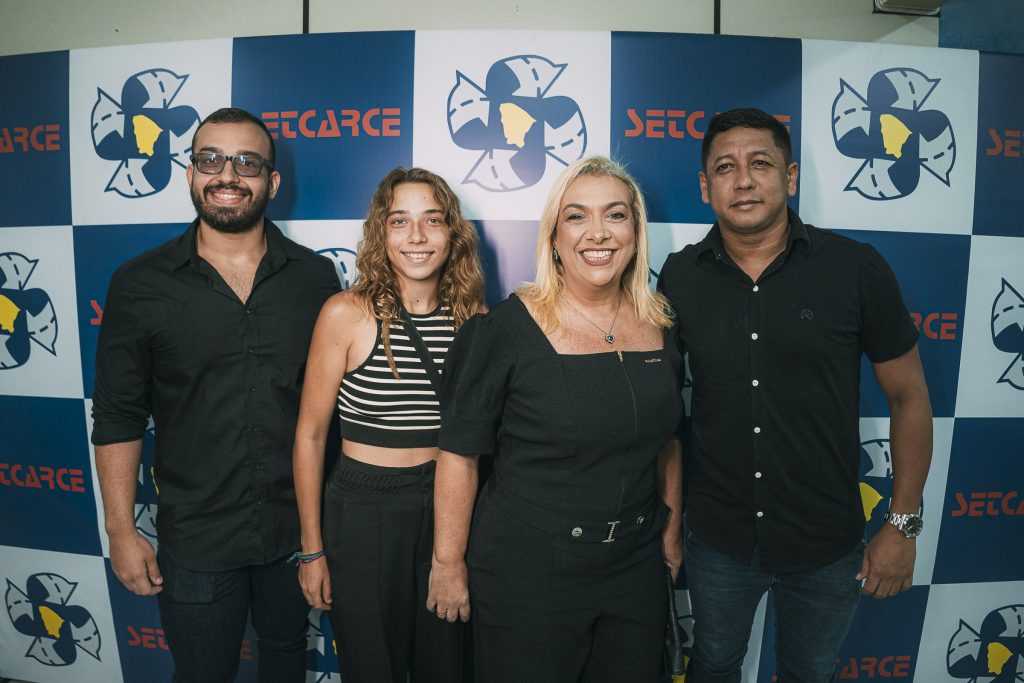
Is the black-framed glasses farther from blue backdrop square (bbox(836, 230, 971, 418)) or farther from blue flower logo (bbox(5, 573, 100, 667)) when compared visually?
blue backdrop square (bbox(836, 230, 971, 418))

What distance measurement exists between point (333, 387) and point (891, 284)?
5.15 feet

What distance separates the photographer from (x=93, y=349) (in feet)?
6.89

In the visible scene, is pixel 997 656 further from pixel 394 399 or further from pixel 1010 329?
pixel 394 399

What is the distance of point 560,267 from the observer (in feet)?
4.51

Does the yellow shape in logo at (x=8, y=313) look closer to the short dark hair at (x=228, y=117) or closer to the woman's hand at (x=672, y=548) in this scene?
the short dark hair at (x=228, y=117)

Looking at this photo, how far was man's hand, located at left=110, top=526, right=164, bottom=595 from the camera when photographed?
5.09 feet

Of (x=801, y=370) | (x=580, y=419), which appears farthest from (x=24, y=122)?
(x=801, y=370)

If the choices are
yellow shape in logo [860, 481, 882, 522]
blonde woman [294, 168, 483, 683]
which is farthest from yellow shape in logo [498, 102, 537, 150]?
yellow shape in logo [860, 481, 882, 522]

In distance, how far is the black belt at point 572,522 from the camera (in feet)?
4.01

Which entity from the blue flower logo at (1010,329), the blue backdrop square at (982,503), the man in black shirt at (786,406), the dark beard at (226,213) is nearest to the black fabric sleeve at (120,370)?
the dark beard at (226,213)

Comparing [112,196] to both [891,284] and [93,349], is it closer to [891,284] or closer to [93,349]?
[93,349]

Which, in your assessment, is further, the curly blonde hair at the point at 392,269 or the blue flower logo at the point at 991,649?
the blue flower logo at the point at 991,649

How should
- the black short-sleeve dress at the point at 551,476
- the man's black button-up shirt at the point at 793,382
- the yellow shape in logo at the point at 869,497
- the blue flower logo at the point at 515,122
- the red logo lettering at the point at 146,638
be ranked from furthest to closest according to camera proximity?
the red logo lettering at the point at 146,638 → the yellow shape in logo at the point at 869,497 → the blue flower logo at the point at 515,122 → the man's black button-up shirt at the point at 793,382 → the black short-sleeve dress at the point at 551,476

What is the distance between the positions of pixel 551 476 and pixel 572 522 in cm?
12
